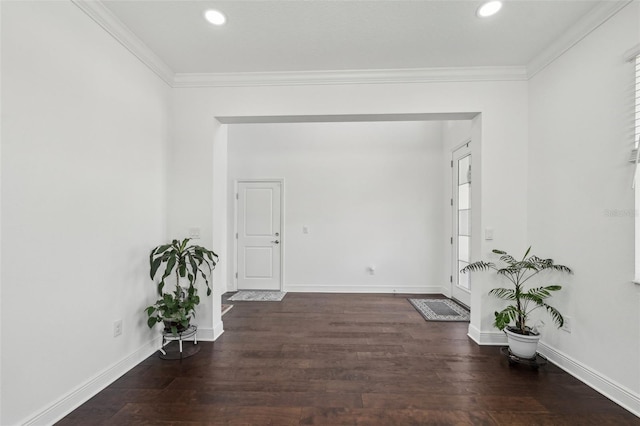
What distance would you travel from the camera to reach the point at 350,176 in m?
4.71

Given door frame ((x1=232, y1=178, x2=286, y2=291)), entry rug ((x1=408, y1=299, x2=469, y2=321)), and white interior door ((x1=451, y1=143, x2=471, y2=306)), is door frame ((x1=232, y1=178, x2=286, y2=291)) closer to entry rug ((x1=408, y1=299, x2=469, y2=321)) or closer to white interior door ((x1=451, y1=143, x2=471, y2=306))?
entry rug ((x1=408, y1=299, x2=469, y2=321))

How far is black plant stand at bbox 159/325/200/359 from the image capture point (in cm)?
250

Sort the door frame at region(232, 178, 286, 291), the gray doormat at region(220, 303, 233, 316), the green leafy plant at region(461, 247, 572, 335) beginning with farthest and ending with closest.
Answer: the door frame at region(232, 178, 286, 291)
the gray doormat at region(220, 303, 233, 316)
the green leafy plant at region(461, 247, 572, 335)

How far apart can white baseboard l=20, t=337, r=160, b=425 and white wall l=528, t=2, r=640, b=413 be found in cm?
371

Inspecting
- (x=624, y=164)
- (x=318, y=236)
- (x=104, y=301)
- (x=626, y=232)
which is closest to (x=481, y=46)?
(x=624, y=164)

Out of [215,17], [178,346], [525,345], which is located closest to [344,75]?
[215,17]

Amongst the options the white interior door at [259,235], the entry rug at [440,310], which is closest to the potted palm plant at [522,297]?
the entry rug at [440,310]

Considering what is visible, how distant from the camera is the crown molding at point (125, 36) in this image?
190 centimetres

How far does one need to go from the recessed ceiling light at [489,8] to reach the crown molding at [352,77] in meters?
0.73

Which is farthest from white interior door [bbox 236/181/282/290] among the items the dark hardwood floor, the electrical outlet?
the electrical outlet

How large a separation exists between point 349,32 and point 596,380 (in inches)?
130

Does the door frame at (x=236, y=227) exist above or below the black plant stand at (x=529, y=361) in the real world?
above

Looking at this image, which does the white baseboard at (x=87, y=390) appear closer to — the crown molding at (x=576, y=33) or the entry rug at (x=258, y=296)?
the entry rug at (x=258, y=296)

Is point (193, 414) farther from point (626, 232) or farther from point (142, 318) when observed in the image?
point (626, 232)
